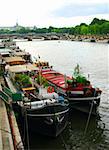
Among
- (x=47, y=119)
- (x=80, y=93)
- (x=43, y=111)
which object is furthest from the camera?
(x=80, y=93)

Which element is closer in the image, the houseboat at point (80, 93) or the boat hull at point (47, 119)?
the boat hull at point (47, 119)

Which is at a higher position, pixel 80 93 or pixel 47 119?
pixel 80 93

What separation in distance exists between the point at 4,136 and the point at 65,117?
5995 mm

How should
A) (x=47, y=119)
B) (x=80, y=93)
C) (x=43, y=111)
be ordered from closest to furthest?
(x=43, y=111), (x=47, y=119), (x=80, y=93)

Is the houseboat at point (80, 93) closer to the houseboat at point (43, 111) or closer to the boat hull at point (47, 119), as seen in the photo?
the houseboat at point (43, 111)

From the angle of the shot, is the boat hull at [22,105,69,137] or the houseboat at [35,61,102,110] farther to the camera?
the houseboat at [35,61,102,110]

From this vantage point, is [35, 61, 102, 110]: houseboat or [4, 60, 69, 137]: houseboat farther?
[35, 61, 102, 110]: houseboat

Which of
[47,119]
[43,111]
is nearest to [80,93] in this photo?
[47,119]

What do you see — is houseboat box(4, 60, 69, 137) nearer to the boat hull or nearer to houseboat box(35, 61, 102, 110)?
the boat hull

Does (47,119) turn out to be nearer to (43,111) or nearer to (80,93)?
(43,111)

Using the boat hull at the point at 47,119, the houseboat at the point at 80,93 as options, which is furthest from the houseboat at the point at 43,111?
the houseboat at the point at 80,93

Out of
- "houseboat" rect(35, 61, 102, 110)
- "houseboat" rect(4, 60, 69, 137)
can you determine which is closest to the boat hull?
"houseboat" rect(4, 60, 69, 137)

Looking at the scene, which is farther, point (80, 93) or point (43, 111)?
point (80, 93)

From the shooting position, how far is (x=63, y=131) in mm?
23578
